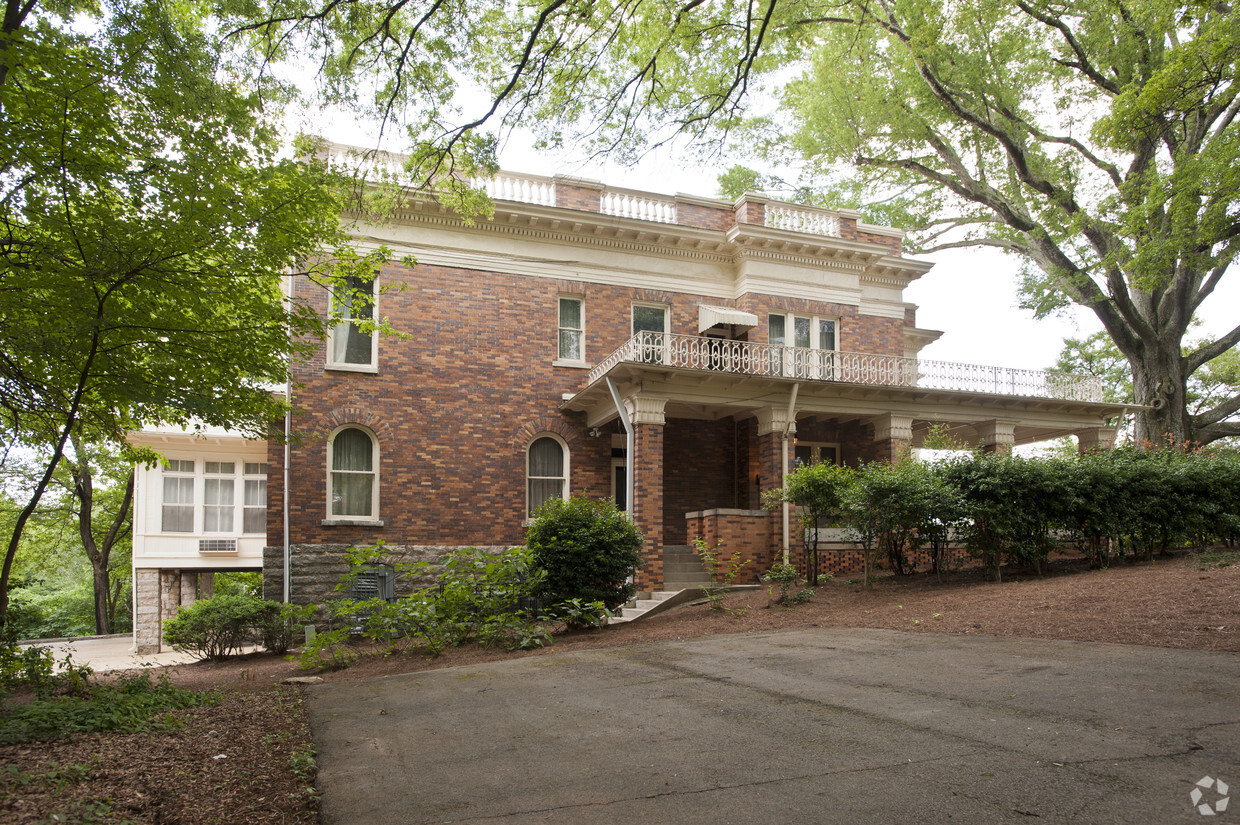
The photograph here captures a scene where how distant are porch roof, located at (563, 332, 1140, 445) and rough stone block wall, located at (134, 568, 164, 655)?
12012 mm

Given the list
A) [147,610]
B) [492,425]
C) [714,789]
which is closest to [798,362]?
[492,425]

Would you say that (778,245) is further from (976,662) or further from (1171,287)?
(976,662)

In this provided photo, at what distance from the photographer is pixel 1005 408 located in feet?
67.7

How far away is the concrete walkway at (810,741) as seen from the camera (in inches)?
157

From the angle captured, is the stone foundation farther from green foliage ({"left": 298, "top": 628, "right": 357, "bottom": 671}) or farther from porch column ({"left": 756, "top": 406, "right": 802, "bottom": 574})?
porch column ({"left": 756, "top": 406, "right": 802, "bottom": 574})

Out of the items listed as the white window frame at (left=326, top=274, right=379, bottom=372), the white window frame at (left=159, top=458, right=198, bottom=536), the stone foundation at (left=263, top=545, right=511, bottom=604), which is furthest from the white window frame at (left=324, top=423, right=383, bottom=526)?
the white window frame at (left=159, top=458, right=198, bottom=536)

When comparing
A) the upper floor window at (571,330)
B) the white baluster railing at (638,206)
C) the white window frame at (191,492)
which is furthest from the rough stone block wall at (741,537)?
the white window frame at (191,492)

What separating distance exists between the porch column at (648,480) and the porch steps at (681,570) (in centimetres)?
73

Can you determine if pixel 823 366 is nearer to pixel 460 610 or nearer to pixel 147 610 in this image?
pixel 460 610

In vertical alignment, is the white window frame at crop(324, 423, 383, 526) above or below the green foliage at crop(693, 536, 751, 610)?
above

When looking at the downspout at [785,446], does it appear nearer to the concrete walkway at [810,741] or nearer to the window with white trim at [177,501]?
the concrete walkway at [810,741]

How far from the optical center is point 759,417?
18.8 metres

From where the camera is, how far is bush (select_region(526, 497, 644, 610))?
1293 cm

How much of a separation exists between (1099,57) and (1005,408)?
9.14m
